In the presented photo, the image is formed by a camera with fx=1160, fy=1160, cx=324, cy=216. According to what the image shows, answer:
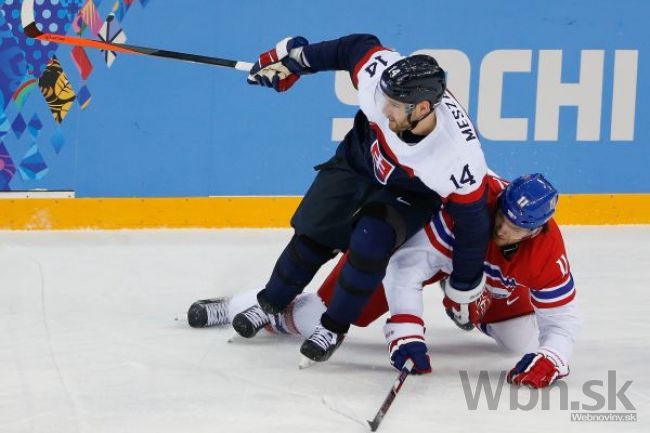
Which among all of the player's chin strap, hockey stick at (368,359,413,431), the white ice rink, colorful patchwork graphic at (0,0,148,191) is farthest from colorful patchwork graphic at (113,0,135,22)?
hockey stick at (368,359,413,431)

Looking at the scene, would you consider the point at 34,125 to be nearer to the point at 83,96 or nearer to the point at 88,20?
the point at 83,96

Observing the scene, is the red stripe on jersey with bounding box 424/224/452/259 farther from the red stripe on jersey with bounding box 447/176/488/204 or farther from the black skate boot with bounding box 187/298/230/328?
the black skate boot with bounding box 187/298/230/328

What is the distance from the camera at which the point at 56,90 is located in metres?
4.86

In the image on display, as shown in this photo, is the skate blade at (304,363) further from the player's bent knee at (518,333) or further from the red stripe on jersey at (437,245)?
the player's bent knee at (518,333)

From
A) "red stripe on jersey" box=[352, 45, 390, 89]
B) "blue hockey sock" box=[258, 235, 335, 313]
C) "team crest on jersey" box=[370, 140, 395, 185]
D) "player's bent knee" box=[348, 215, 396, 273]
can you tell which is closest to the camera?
"player's bent knee" box=[348, 215, 396, 273]

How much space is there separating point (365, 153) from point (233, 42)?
6.54 feet

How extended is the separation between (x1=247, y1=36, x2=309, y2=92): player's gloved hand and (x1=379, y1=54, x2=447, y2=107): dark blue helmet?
48cm

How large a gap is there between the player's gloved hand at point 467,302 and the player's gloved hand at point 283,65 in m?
0.71

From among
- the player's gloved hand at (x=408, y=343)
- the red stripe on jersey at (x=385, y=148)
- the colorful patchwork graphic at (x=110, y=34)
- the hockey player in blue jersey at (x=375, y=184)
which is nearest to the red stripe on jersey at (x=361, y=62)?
the hockey player in blue jersey at (x=375, y=184)

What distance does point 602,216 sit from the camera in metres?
5.21

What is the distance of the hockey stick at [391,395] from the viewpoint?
2488mm

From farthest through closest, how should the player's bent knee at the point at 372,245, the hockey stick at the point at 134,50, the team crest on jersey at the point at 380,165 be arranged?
the hockey stick at the point at 134,50
the team crest on jersey at the point at 380,165
the player's bent knee at the point at 372,245

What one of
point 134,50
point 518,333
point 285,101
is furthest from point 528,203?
point 285,101

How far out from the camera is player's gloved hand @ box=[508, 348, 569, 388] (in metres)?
2.81
